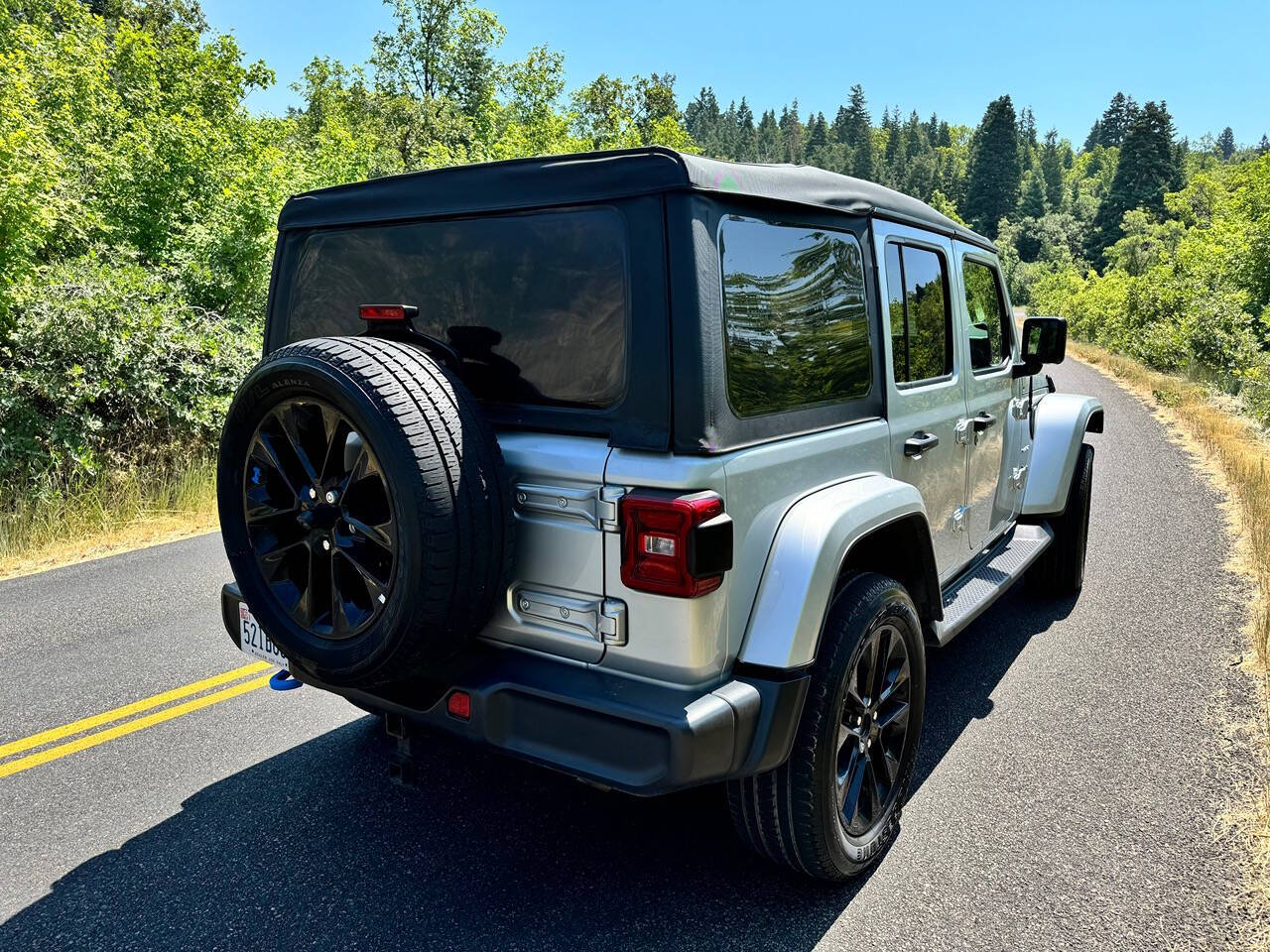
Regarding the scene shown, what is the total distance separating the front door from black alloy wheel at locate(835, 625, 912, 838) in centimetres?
133

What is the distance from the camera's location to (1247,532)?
698 centimetres

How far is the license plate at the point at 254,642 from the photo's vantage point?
2.90 m

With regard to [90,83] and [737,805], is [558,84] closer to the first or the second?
[90,83]

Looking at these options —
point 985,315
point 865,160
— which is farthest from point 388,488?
point 865,160

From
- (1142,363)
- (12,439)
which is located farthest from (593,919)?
(1142,363)

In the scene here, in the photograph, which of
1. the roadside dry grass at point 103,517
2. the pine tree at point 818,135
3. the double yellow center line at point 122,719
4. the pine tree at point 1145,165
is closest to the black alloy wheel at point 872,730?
the double yellow center line at point 122,719

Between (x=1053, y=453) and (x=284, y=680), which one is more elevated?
(x=1053, y=453)

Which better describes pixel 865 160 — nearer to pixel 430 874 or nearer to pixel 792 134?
pixel 792 134

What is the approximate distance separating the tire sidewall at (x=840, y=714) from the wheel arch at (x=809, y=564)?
12 cm

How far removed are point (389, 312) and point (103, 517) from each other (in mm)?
5945

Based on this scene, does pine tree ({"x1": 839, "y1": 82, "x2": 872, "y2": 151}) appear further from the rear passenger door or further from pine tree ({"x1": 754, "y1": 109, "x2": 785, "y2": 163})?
the rear passenger door

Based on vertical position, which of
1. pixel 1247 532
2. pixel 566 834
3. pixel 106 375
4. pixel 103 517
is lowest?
pixel 566 834

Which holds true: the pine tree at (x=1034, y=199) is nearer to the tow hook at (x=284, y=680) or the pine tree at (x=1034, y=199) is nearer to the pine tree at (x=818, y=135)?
the pine tree at (x=818, y=135)

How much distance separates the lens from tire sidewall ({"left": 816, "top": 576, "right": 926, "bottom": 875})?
2.60m
